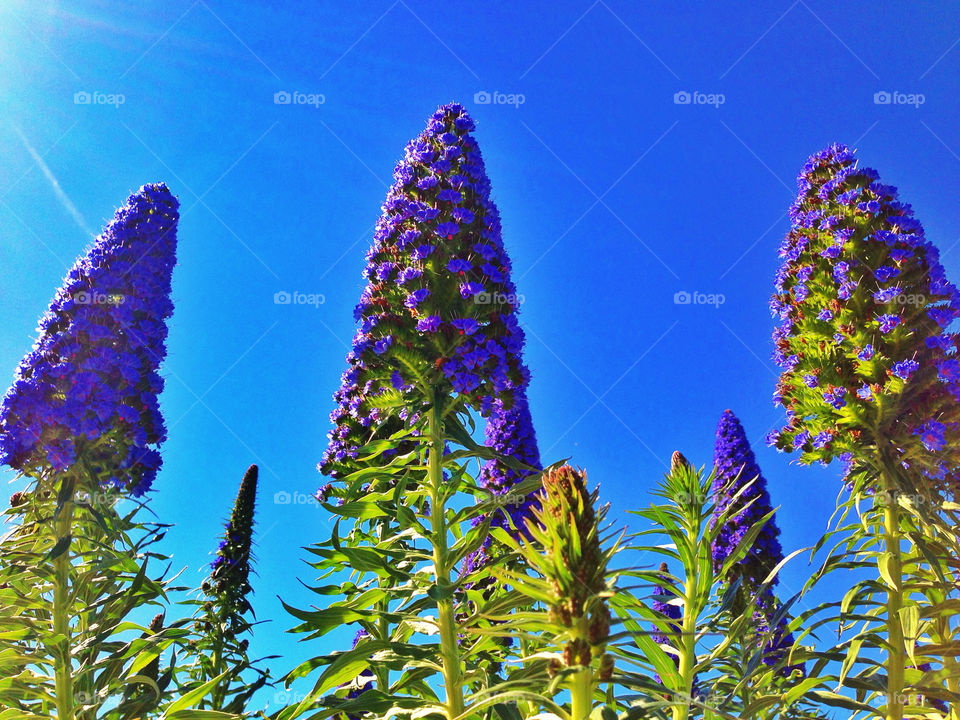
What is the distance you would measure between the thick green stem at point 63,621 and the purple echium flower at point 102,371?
1.32ft

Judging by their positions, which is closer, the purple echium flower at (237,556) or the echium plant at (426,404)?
the echium plant at (426,404)

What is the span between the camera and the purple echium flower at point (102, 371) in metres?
4.61

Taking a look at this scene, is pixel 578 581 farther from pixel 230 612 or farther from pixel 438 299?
pixel 230 612

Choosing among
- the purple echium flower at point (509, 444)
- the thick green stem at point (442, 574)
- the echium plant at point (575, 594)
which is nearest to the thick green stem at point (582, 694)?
the echium plant at point (575, 594)

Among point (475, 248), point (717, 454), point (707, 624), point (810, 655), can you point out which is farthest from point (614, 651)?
point (717, 454)

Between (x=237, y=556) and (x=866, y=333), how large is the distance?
6958mm

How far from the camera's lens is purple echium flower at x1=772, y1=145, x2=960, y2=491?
4.58m

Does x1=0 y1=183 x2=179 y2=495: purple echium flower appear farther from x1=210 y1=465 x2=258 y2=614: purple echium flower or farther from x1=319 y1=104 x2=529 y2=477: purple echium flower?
x1=210 y1=465 x2=258 y2=614: purple echium flower

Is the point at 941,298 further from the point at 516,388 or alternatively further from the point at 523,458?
the point at 523,458

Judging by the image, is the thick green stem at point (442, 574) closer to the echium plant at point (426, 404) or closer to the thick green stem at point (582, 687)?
the echium plant at point (426, 404)

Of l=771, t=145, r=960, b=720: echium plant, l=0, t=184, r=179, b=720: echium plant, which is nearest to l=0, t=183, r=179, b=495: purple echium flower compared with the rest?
l=0, t=184, r=179, b=720: echium plant

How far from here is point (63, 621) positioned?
4195 millimetres

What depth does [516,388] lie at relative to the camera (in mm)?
4762

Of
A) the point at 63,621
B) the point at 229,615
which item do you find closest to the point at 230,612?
the point at 229,615
